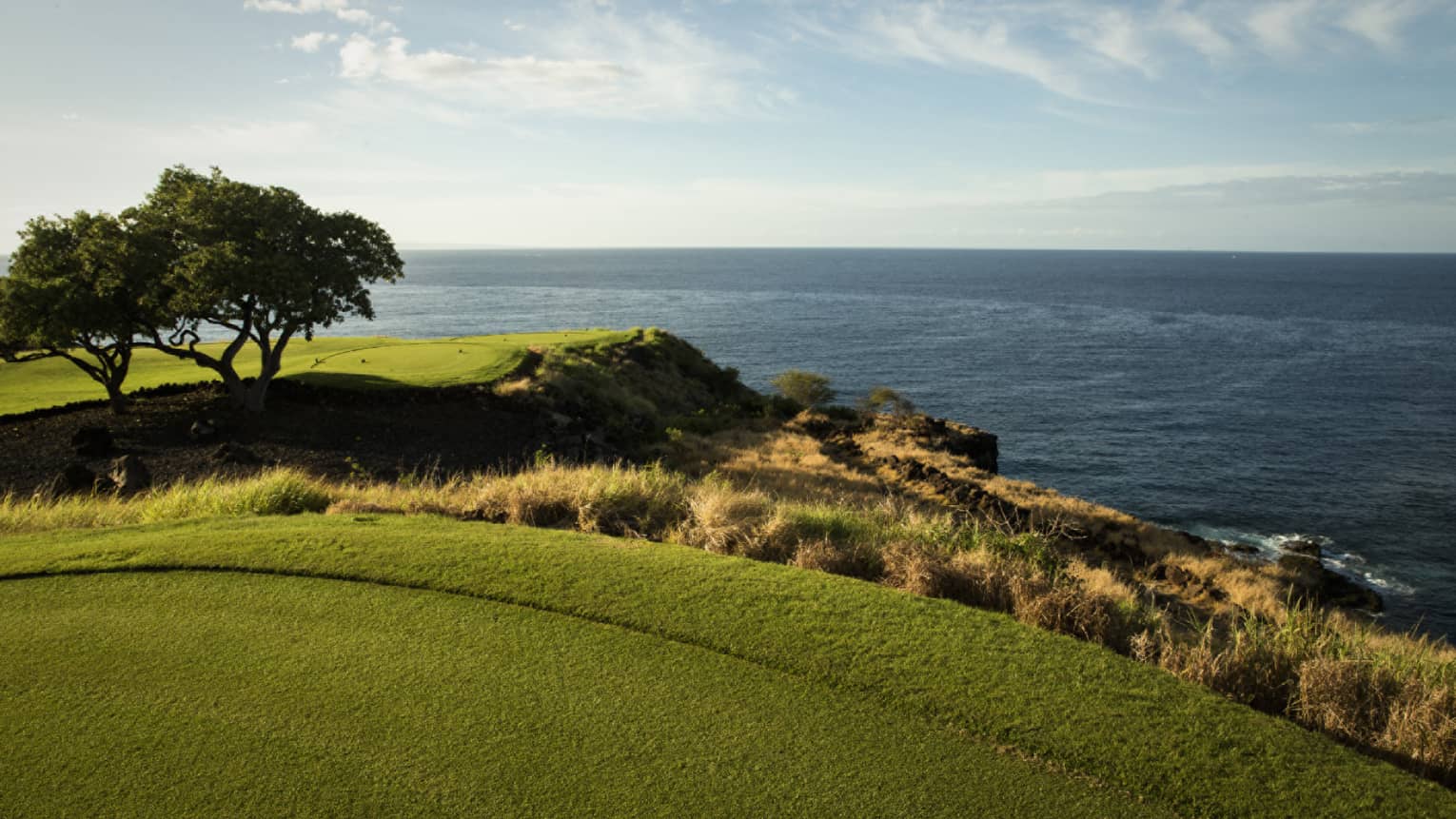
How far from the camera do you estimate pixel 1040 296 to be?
498 feet

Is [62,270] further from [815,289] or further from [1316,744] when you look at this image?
[815,289]

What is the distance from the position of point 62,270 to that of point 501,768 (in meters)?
21.9

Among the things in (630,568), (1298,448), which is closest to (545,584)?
(630,568)

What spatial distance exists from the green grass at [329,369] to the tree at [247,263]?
Result: 9.49 ft

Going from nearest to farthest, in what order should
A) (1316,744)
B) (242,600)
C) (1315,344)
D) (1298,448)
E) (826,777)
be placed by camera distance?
(826,777)
(1316,744)
(242,600)
(1298,448)
(1315,344)

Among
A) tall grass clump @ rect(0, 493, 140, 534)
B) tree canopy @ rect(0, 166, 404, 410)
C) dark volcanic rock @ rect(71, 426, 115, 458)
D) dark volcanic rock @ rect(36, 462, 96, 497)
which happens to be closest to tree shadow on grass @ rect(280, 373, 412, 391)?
tree canopy @ rect(0, 166, 404, 410)

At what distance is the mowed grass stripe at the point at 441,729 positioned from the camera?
4480 millimetres

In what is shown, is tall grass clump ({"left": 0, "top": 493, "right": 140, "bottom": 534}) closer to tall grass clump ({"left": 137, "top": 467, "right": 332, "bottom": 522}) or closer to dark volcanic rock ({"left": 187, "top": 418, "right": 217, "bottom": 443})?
tall grass clump ({"left": 137, "top": 467, "right": 332, "bottom": 522})

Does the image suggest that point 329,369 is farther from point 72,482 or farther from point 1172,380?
point 1172,380

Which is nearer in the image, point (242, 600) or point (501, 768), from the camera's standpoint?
point (501, 768)

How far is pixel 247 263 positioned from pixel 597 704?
1863cm

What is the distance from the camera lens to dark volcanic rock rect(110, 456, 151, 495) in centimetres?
1443

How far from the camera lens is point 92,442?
17.4 metres

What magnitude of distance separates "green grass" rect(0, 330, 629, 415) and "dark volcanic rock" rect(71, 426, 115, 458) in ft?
14.6
